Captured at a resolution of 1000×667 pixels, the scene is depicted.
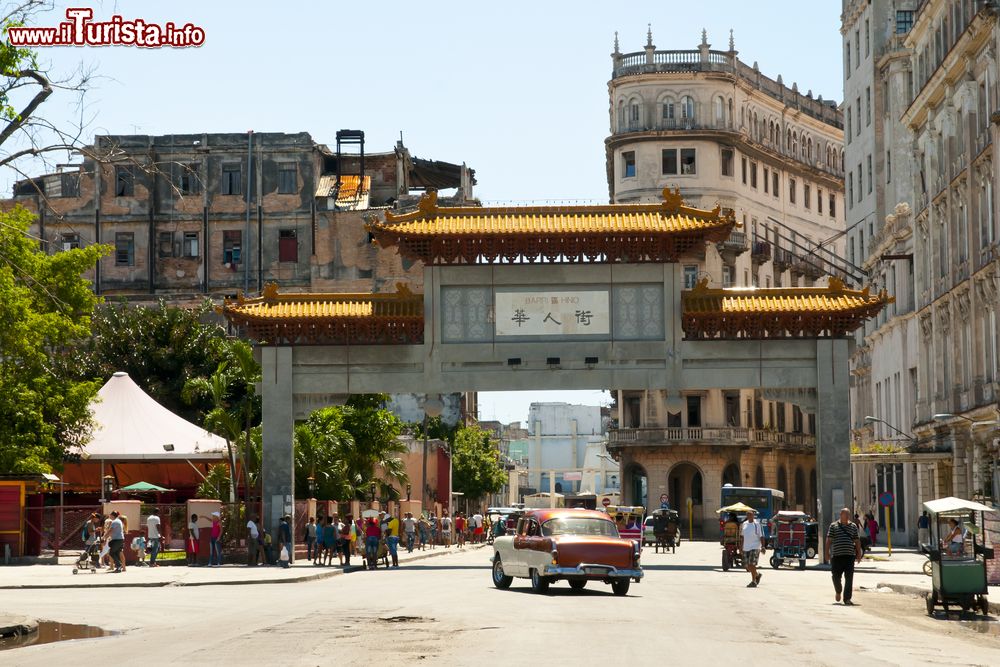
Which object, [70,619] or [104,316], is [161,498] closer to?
[104,316]

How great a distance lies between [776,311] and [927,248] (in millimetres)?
15798

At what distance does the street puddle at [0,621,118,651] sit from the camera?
21.3 metres

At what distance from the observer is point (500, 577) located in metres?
32.7

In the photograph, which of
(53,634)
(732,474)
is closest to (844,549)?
(53,634)

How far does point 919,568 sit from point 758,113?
6774cm

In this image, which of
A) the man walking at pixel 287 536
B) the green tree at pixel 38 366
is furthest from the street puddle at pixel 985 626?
the green tree at pixel 38 366

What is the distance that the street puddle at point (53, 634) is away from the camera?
21342 millimetres

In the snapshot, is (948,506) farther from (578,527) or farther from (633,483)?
(633,483)

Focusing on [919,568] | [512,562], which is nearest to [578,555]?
[512,562]

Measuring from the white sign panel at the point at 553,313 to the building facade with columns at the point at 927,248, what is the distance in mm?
11144

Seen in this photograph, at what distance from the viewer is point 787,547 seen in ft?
161

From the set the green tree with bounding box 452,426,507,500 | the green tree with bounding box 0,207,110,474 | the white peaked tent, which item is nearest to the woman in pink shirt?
the green tree with bounding box 0,207,110,474

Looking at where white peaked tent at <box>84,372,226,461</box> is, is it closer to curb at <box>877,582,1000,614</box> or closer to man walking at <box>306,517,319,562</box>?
man walking at <box>306,517,319,562</box>

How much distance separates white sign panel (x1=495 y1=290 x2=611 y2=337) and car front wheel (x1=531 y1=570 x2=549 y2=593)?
19.0 meters
